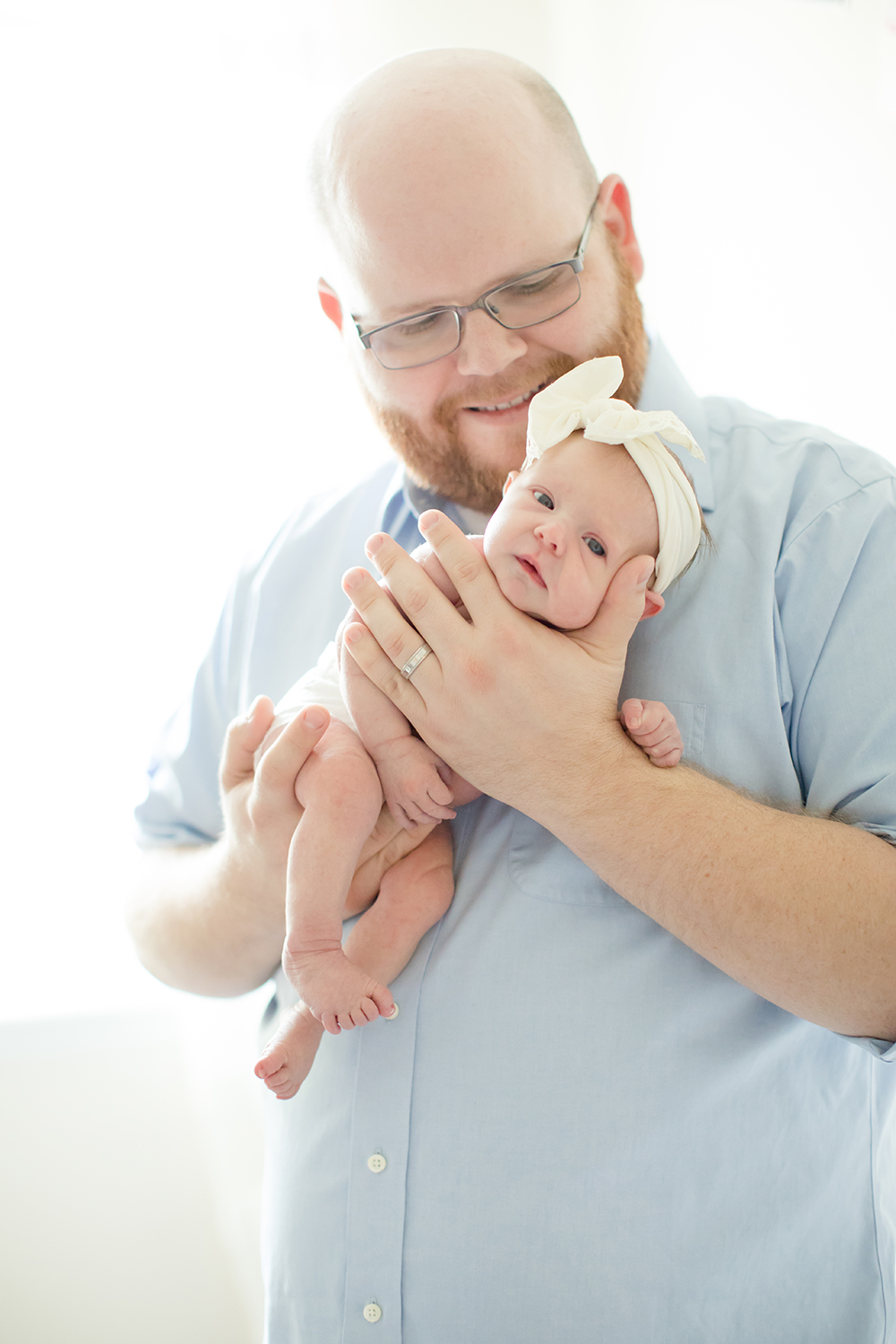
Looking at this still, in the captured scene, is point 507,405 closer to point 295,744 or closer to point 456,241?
point 456,241

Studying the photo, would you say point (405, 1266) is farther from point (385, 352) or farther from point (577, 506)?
point (385, 352)

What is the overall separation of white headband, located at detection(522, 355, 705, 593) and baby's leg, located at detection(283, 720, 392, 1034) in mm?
511

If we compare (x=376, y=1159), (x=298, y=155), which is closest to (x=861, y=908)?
(x=376, y=1159)

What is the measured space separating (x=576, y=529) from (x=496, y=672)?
217mm

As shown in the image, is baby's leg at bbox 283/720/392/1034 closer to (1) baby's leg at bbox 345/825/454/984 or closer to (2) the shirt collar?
(1) baby's leg at bbox 345/825/454/984

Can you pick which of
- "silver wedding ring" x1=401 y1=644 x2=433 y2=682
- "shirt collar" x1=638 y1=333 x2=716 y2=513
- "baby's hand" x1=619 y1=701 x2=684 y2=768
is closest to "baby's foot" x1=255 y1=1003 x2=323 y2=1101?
"silver wedding ring" x1=401 y1=644 x2=433 y2=682

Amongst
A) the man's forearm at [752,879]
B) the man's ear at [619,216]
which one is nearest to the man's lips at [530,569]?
the man's forearm at [752,879]

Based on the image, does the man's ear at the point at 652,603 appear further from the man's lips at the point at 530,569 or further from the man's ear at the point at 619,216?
the man's ear at the point at 619,216

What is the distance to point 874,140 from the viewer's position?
1.68 meters

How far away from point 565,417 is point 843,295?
105 cm

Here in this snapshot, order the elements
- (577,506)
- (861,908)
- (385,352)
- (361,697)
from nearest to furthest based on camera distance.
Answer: (861,908) → (577,506) → (361,697) → (385,352)

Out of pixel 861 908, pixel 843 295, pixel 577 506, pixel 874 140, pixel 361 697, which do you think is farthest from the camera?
pixel 843 295

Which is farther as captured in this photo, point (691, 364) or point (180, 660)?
point (691, 364)

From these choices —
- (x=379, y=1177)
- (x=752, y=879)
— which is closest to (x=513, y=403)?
(x=752, y=879)
